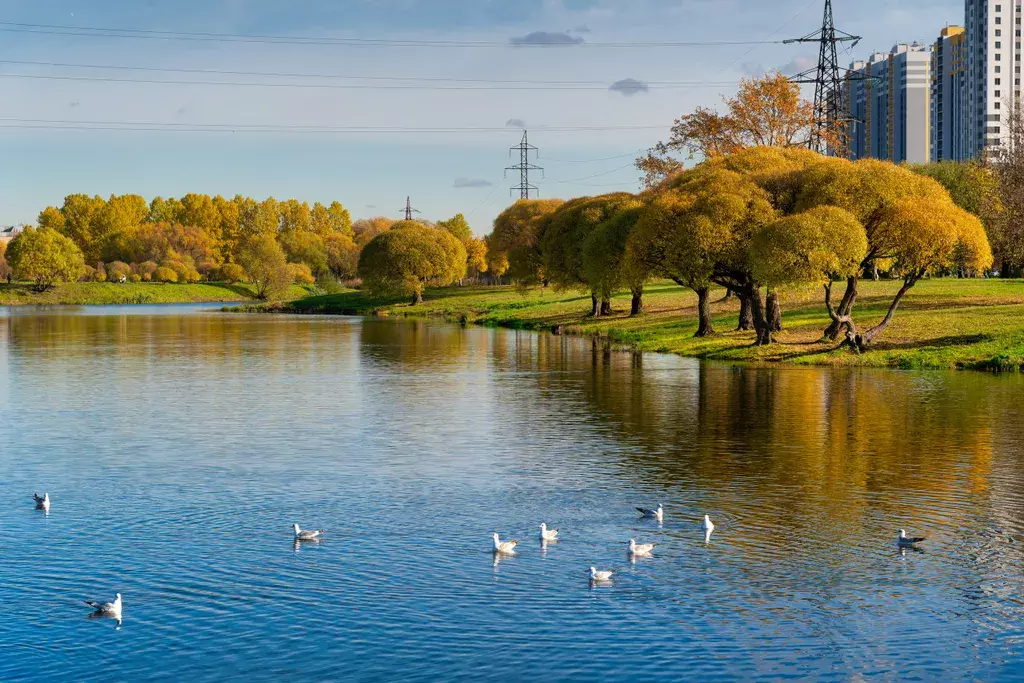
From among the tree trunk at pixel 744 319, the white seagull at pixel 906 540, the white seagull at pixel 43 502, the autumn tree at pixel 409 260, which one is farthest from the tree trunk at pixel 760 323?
the autumn tree at pixel 409 260

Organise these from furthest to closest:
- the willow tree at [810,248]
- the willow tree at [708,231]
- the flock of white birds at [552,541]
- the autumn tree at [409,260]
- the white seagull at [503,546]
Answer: the autumn tree at [409,260]
the willow tree at [708,231]
the willow tree at [810,248]
the white seagull at [503,546]
the flock of white birds at [552,541]

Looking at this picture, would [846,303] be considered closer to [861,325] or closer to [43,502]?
[861,325]

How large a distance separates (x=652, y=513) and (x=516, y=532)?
10.6ft

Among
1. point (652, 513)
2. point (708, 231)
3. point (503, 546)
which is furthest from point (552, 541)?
point (708, 231)

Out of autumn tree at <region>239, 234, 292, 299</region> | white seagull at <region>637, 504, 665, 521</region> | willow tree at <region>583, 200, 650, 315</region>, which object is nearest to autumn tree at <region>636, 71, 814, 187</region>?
willow tree at <region>583, 200, 650, 315</region>

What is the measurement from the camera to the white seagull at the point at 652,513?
24781 millimetres

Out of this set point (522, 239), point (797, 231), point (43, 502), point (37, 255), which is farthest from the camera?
point (37, 255)

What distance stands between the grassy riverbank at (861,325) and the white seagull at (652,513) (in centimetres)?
3534

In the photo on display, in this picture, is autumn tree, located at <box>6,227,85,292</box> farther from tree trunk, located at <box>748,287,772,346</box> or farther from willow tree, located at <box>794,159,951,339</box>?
willow tree, located at <box>794,159,951,339</box>

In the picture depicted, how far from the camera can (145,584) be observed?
66.6ft

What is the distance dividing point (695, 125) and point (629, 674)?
74819 mm

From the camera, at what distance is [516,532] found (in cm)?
2420

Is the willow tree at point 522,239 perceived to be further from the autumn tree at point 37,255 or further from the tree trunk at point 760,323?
the autumn tree at point 37,255

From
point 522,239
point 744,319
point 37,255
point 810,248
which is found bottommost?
point 744,319
